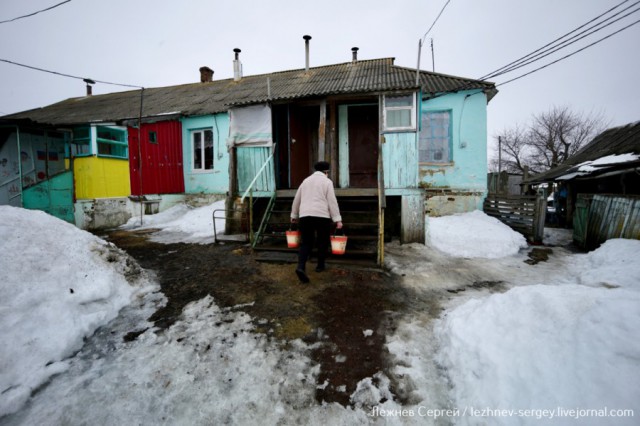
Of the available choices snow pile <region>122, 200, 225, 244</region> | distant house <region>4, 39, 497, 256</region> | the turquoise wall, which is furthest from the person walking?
the turquoise wall

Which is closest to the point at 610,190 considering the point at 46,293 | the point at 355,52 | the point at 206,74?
the point at 355,52

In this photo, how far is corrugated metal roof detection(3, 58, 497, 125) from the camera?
Result: 7.38m

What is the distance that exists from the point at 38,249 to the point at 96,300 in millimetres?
1017

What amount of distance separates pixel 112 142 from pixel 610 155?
18.3 m

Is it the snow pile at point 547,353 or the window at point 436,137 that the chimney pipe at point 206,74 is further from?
the snow pile at point 547,353

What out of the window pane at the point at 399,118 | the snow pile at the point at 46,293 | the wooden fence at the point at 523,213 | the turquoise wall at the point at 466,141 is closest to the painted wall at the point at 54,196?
the snow pile at the point at 46,293

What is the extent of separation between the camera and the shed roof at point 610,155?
7.51 m

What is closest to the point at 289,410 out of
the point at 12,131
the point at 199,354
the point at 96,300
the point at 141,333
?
the point at 199,354

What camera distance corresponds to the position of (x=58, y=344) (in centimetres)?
250

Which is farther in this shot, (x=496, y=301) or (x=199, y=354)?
(x=496, y=301)

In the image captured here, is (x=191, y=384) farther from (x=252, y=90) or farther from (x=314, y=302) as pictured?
(x=252, y=90)

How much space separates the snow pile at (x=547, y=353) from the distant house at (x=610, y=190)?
5.84m

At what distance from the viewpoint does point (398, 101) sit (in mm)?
6531

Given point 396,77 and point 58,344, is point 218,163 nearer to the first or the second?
point 396,77
